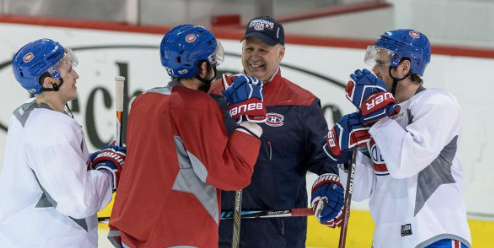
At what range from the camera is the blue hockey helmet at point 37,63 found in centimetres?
277

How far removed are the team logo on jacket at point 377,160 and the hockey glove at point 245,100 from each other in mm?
398

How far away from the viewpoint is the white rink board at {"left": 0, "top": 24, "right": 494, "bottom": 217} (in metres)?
4.47

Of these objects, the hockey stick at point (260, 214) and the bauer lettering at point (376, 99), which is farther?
→ the hockey stick at point (260, 214)

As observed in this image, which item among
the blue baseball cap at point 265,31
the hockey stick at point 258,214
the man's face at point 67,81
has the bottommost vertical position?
the hockey stick at point 258,214

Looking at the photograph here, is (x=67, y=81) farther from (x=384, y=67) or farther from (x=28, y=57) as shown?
(x=384, y=67)

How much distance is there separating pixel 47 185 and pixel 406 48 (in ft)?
3.93

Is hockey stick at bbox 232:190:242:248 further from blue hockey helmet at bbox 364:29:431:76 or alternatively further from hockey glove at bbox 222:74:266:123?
blue hockey helmet at bbox 364:29:431:76

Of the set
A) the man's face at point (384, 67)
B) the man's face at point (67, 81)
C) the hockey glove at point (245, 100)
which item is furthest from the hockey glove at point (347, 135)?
the man's face at point (67, 81)

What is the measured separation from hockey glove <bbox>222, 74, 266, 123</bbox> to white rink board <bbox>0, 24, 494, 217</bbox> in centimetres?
199

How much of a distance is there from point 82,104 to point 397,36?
249 centimetres

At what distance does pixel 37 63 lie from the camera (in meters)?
2.77

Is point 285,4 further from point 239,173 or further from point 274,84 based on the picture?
point 239,173

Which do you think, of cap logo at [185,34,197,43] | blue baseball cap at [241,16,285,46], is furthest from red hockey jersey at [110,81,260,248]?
blue baseball cap at [241,16,285,46]

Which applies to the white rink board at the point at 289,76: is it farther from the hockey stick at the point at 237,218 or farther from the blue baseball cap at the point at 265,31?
the hockey stick at the point at 237,218
